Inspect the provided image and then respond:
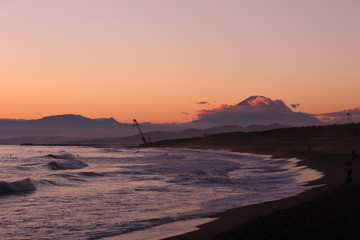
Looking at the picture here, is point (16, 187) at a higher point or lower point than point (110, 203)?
higher

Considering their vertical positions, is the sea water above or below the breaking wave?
below

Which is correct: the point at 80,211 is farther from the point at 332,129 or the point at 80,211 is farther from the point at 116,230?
the point at 332,129

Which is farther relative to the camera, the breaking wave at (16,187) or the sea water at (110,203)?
the breaking wave at (16,187)

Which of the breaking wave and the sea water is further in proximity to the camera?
the breaking wave

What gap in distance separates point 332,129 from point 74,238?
139 meters

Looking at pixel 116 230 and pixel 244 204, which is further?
pixel 244 204

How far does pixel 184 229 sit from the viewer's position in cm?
1577

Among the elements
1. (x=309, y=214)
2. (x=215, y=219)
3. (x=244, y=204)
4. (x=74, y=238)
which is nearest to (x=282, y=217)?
(x=309, y=214)

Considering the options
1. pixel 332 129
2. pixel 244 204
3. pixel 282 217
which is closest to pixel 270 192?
pixel 244 204

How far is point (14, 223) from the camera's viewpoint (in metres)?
17.8

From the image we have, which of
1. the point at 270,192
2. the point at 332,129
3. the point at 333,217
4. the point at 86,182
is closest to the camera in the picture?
the point at 333,217

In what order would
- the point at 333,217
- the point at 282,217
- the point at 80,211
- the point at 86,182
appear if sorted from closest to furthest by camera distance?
the point at 333,217 → the point at 282,217 → the point at 80,211 → the point at 86,182

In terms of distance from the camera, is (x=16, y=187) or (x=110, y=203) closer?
(x=110, y=203)

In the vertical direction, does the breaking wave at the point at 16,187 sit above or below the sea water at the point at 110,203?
above
